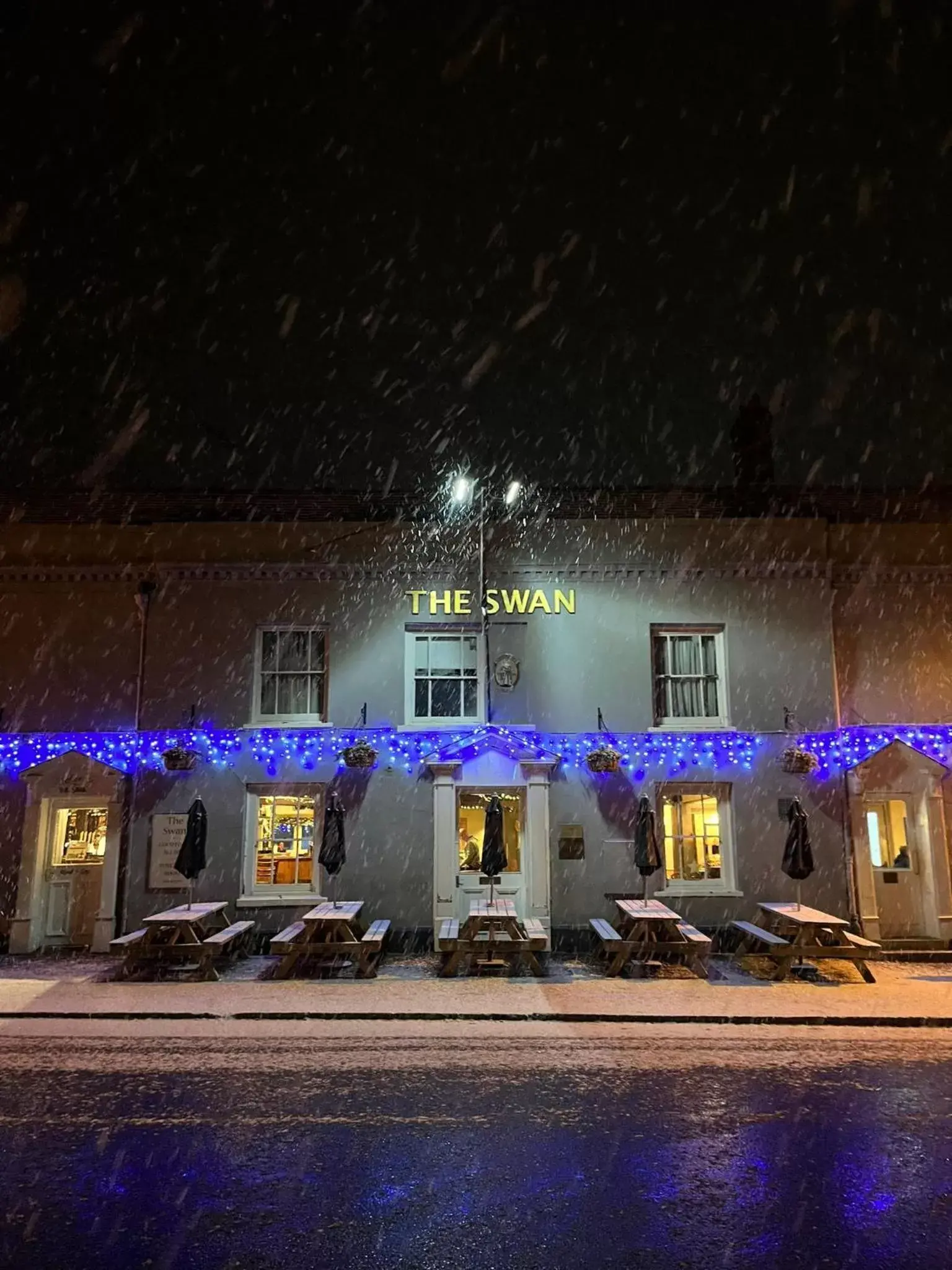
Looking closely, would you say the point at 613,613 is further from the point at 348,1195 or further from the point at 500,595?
the point at 348,1195

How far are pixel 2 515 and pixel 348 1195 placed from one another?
1383 centimetres

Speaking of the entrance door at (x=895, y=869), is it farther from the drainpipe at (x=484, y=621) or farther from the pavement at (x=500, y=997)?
the drainpipe at (x=484, y=621)

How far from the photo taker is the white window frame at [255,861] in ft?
46.8

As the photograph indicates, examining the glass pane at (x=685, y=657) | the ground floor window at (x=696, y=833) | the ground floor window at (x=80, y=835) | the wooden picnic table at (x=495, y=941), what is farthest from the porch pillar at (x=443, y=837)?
the ground floor window at (x=80, y=835)

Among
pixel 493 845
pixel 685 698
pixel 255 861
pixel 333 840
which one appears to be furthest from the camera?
pixel 685 698

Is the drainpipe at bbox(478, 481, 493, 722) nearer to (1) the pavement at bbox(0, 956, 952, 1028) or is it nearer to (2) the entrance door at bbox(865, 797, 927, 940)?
(1) the pavement at bbox(0, 956, 952, 1028)

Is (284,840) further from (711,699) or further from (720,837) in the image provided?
(711,699)

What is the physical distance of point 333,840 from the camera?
531 inches

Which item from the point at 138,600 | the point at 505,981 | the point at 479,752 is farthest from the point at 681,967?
the point at 138,600

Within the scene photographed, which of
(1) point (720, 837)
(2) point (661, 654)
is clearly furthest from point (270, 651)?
(1) point (720, 837)

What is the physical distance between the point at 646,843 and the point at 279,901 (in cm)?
598

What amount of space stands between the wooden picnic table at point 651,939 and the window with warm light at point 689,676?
3412 mm

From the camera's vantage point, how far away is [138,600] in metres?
15.0

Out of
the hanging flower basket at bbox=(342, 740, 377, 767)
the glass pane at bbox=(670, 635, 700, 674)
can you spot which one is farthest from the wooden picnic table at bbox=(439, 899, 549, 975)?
the glass pane at bbox=(670, 635, 700, 674)
